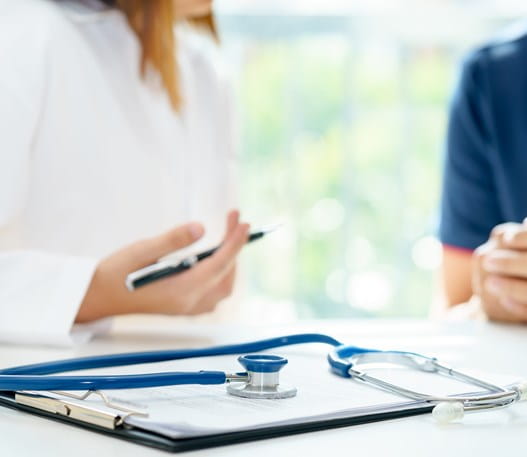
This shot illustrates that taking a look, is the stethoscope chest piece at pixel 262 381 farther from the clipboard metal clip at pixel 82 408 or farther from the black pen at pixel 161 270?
the black pen at pixel 161 270

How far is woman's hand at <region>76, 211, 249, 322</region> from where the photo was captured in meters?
0.79

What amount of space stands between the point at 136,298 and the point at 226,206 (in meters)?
0.56

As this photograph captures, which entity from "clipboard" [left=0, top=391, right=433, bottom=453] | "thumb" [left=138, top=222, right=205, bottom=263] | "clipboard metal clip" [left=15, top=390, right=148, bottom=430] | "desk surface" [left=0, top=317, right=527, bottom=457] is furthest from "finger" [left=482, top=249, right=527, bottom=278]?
"clipboard metal clip" [left=15, top=390, right=148, bottom=430]

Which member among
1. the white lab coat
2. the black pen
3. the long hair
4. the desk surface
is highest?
the long hair

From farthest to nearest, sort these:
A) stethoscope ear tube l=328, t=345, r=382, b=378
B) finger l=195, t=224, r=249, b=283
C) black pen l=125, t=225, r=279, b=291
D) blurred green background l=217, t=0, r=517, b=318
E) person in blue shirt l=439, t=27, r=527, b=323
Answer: blurred green background l=217, t=0, r=517, b=318 < person in blue shirt l=439, t=27, r=527, b=323 < finger l=195, t=224, r=249, b=283 < black pen l=125, t=225, r=279, b=291 < stethoscope ear tube l=328, t=345, r=382, b=378

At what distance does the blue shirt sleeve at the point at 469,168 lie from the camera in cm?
133

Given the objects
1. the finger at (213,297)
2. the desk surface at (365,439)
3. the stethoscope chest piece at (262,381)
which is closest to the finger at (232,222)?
the finger at (213,297)

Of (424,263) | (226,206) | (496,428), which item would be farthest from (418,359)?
(424,263)

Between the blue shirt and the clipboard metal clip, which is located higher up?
the blue shirt

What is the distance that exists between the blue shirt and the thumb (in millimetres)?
669

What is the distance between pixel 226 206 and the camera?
135 centimetres

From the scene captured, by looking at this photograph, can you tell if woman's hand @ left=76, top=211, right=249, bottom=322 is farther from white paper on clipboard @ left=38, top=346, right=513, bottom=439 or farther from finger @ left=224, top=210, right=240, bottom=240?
white paper on clipboard @ left=38, top=346, right=513, bottom=439

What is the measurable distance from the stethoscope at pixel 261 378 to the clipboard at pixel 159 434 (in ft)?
0.03

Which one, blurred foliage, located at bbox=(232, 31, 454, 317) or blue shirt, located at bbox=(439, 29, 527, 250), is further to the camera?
blurred foliage, located at bbox=(232, 31, 454, 317)
